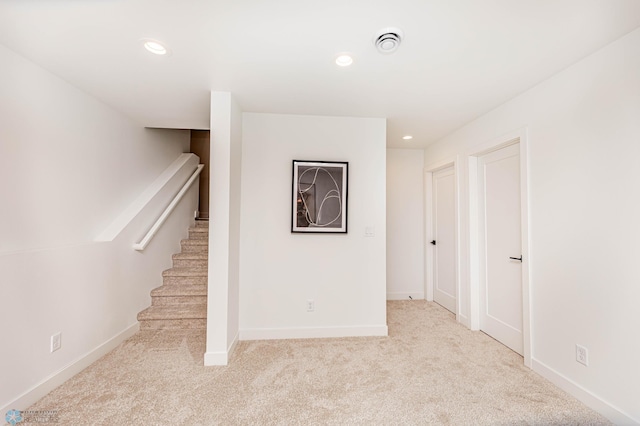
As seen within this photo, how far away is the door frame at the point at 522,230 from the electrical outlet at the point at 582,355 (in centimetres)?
38

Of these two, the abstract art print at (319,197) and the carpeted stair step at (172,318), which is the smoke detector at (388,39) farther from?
the carpeted stair step at (172,318)

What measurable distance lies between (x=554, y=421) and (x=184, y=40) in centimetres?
322

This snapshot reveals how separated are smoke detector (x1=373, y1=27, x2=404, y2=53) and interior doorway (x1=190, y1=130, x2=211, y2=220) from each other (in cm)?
393

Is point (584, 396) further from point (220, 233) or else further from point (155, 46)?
point (155, 46)

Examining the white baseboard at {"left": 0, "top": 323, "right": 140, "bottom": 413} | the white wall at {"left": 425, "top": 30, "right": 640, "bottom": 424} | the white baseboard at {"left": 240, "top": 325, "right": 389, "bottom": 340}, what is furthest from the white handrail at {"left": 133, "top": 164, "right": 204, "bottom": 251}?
the white wall at {"left": 425, "top": 30, "right": 640, "bottom": 424}

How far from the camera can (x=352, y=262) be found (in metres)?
2.85

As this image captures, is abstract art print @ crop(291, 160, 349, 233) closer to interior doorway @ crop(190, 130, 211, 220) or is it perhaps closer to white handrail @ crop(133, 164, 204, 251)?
white handrail @ crop(133, 164, 204, 251)

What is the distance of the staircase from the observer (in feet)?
9.58

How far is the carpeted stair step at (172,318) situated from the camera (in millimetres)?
2898

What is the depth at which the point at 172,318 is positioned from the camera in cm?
293

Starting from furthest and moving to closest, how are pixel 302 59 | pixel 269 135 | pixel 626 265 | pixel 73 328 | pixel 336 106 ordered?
1. pixel 269 135
2. pixel 336 106
3. pixel 73 328
4. pixel 302 59
5. pixel 626 265

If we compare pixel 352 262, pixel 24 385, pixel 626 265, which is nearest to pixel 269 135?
pixel 352 262

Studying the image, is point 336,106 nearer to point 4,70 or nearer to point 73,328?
point 4,70

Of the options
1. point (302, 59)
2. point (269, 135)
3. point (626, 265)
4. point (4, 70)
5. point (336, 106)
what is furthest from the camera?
point (269, 135)
